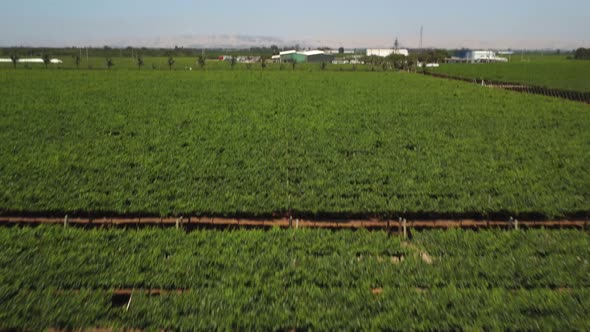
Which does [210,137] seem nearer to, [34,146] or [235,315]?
[34,146]

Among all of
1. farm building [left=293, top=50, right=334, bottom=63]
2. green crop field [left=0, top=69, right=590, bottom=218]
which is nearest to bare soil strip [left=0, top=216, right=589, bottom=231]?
green crop field [left=0, top=69, right=590, bottom=218]

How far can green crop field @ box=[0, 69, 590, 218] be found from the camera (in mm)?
8289

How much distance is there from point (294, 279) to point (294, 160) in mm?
6036

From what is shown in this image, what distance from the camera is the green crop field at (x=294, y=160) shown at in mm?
8289

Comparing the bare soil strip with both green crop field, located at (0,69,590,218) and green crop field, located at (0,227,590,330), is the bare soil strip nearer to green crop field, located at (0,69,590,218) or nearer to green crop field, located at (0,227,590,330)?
green crop field, located at (0,69,590,218)

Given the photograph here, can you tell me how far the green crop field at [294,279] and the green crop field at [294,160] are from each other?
55.7 inches

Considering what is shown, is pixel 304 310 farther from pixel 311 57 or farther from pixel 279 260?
pixel 311 57

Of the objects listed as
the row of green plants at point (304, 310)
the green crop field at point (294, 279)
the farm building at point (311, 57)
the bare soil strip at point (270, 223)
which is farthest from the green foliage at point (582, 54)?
the row of green plants at point (304, 310)

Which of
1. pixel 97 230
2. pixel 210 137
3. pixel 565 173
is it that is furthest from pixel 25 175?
pixel 565 173

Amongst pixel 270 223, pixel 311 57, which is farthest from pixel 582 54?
pixel 270 223

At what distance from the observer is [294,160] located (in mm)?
11258

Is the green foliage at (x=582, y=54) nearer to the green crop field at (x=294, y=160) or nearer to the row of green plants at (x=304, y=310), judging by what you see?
the green crop field at (x=294, y=160)

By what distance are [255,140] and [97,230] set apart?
7017mm

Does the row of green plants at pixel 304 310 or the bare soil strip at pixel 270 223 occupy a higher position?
the bare soil strip at pixel 270 223
